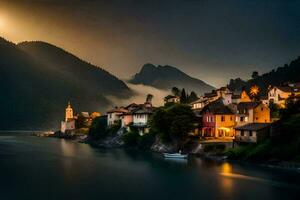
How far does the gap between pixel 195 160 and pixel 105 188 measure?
29.8m

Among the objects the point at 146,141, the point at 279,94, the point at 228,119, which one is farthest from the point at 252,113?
the point at 146,141

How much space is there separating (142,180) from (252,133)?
27693 millimetres

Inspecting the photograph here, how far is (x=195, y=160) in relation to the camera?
74438 mm

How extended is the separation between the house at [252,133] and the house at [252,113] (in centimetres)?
787

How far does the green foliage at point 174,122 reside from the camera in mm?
88750

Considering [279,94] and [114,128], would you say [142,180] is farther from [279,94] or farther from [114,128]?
[114,128]

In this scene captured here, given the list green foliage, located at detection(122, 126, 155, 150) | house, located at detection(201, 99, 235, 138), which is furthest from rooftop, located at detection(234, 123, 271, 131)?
green foliage, located at detection(122, 126, 155, 150)

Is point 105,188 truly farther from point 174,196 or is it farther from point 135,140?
point 135,140

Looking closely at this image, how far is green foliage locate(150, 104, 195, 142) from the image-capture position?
88750mm

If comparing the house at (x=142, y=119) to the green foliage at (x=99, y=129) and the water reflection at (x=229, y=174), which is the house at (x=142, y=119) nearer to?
the green foliage at (x=99, y=129)

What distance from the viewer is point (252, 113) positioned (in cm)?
8481

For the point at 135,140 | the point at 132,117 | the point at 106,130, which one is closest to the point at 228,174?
the point at 135,140

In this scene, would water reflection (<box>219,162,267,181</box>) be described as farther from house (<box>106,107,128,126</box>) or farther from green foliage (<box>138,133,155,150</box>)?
house (<box>106,107,128,126</box>)

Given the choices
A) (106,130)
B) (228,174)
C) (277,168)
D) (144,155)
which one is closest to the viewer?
(228,174)
